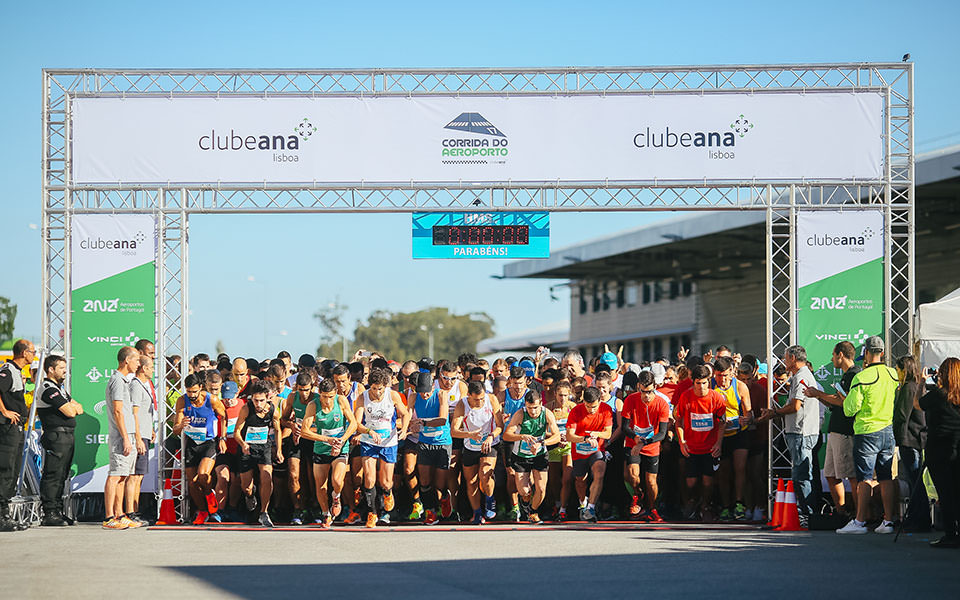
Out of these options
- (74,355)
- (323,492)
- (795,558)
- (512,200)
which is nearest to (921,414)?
(795,558)

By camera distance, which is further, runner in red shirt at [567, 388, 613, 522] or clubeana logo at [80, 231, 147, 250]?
clubeana logo at [80, 231, 147, 250]

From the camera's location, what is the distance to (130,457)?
13516 mm

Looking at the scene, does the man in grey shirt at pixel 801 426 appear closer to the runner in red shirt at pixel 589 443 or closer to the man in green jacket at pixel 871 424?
the man in green jacket at pixel 871 424

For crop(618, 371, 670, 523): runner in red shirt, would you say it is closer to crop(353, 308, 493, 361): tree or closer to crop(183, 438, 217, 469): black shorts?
crop(183, 438, 217, 469): black shorts

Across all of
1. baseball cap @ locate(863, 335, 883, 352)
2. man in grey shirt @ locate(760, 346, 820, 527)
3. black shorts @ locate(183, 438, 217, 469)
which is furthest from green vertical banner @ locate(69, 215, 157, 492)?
baseball cap @ locate(863, 335, 883, 352)

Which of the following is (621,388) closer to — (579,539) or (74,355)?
(579,539)

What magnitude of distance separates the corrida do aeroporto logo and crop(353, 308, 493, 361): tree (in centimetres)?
9107

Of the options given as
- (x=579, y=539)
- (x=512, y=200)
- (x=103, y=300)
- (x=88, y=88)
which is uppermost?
(x=88, y=88)

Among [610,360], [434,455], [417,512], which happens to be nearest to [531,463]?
[434,455]

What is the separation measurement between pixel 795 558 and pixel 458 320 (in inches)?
4220

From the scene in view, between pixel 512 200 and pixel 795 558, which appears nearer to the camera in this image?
pixel 795 558

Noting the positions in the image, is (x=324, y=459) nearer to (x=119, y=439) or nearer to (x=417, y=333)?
(x=119, y=439)

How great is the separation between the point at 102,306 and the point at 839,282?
891 centimetres

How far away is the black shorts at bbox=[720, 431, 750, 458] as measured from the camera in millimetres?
13898
